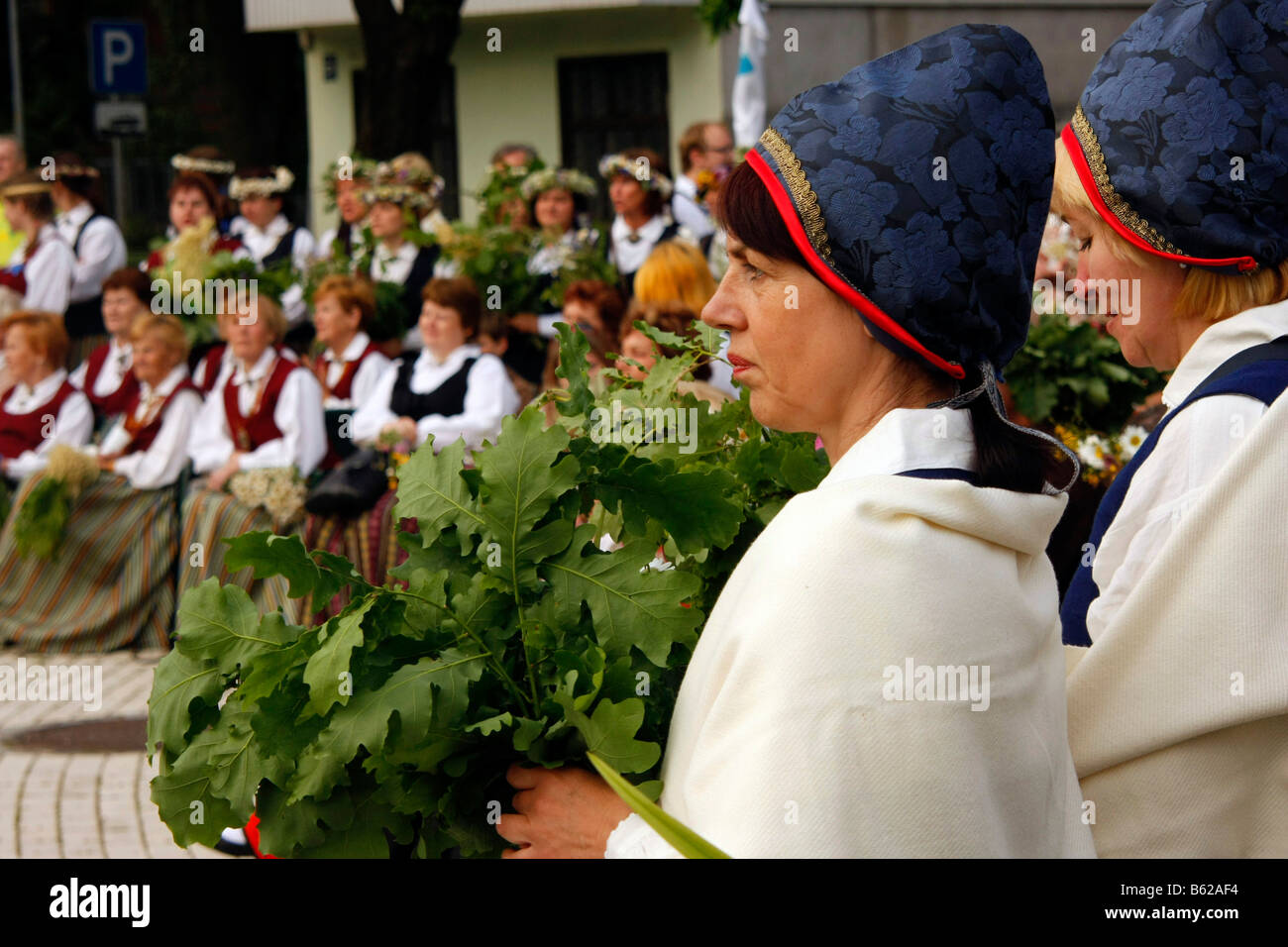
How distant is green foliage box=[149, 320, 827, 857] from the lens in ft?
5.82

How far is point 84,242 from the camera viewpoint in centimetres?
1042

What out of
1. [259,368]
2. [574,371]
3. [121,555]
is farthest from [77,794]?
[574,371]

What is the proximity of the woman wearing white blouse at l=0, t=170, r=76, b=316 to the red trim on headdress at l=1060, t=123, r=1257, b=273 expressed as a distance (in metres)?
8.83

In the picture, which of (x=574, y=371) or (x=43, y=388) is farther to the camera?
(x=43, y=388)

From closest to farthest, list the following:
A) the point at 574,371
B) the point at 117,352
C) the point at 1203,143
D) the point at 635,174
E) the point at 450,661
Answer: the point at 450,661 → the point at 574,371 → the point at 1203,143 → the point at 117,352 → the point at 635,174

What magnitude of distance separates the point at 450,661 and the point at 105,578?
713cm

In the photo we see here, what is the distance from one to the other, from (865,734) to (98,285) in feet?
32.0

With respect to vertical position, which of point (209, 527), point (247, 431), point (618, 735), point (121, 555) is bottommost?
point (121, 555)

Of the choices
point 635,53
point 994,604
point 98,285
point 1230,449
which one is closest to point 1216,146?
point 1230,449

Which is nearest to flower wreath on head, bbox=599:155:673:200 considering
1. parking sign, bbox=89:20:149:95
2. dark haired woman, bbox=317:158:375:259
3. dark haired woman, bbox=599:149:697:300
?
dark haired woman, bbox=599:149:697:300

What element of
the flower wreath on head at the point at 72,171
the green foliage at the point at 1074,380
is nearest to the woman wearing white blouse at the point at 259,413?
the flower wreath on head at the point at 72,171

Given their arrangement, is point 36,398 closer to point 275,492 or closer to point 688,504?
point 275,492

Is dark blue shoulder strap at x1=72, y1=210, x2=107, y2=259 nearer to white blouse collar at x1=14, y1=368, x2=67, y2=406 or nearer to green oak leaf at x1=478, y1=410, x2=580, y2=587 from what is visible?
white blouse collar at x1=14, y1=368, x2=67, y2=406

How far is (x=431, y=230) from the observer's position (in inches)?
395
